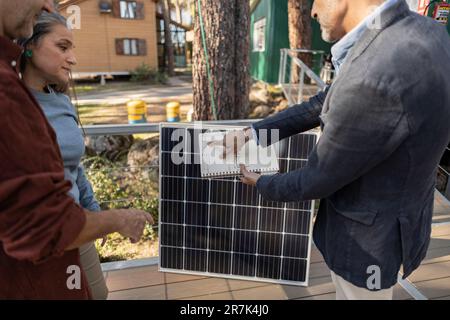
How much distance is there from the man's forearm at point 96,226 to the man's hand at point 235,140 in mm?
979

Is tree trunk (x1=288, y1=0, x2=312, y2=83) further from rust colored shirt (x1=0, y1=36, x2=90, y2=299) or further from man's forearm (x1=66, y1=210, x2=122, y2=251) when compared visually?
rust colored shirt (x1=0, y1=36, x2=90, y2=299)

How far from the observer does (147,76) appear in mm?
19641

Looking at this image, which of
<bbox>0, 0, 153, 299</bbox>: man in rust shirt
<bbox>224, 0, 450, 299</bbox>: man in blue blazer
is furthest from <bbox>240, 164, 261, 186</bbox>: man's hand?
<bbox>0, 0, 153, 299</bbox>: man in rust shirt

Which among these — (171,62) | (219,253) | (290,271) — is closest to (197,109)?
(219,253)

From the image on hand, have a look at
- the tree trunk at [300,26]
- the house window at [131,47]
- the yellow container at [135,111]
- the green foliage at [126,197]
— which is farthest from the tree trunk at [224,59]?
the house window at [131,47]

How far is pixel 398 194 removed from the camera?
122 centimetres

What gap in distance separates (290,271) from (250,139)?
41.9 inches

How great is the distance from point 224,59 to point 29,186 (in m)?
2.79

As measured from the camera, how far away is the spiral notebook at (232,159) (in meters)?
2.02

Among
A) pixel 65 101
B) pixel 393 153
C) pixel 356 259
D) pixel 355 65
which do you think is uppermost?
pixel 355 65

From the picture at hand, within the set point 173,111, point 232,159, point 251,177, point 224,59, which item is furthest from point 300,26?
point 251,177

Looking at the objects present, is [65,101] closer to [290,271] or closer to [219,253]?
[219,253]

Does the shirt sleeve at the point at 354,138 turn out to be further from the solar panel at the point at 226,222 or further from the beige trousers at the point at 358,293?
the solar panel at the point at 226,222
